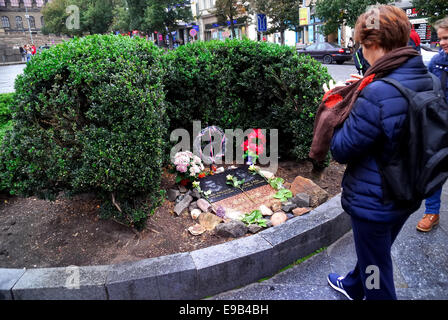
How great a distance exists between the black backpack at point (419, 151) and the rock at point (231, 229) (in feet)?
5.74

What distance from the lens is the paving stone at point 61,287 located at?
2596mm

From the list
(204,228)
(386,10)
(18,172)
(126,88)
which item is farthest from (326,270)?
(18,172)

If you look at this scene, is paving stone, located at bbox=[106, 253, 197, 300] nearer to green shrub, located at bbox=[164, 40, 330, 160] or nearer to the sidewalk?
the sidewalk

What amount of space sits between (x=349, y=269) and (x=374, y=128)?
69.5 inches

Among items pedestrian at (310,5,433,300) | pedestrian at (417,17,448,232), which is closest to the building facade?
pedestrian at (417,17,448,232)

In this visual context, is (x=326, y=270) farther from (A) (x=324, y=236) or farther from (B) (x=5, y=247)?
(B) (x=5, y=247)

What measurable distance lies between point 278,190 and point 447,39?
2.39 meters

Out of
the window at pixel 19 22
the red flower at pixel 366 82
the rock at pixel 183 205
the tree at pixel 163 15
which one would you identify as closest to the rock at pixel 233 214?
the rock at pixel 183 205

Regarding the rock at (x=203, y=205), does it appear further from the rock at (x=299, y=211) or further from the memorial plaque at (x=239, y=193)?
the rock at (x=299, y=211)

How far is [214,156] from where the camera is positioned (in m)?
4.77

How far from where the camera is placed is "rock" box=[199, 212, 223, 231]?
3613 mm

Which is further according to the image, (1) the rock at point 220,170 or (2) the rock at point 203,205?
(1) the rock at point 220,170

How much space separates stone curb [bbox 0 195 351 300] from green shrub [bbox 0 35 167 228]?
2.17 ft

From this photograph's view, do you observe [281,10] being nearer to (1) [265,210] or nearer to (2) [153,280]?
(1) [265,210]
